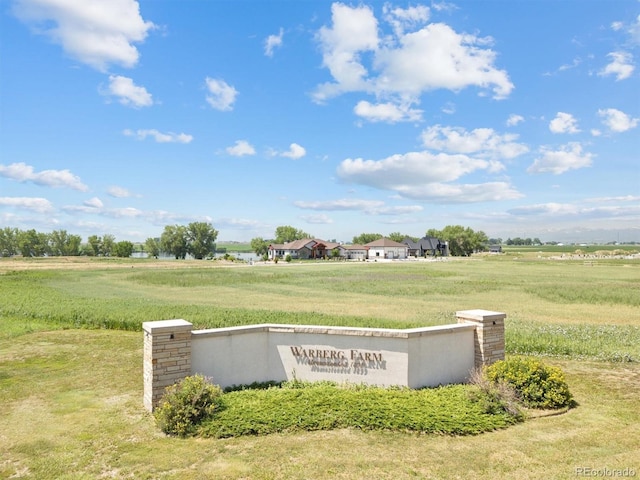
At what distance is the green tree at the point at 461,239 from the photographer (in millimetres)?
158500

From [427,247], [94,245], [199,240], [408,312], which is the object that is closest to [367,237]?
[427,247]

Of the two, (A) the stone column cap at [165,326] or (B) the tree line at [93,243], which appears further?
(B) the tree line at [93,243]

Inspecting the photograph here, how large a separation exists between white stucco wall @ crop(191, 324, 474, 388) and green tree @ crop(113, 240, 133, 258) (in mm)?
154204

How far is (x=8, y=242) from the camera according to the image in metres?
139

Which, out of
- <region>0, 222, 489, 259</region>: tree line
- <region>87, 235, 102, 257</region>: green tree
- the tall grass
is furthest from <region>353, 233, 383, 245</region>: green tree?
the tall grass

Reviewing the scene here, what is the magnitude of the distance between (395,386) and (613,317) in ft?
66.7

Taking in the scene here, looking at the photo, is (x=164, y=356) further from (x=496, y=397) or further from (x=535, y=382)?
(x=535, y=382)

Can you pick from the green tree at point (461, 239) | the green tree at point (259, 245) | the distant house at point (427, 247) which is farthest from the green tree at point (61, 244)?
the green tree at point (461, 239)

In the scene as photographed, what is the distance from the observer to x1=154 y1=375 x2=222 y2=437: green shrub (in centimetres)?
754

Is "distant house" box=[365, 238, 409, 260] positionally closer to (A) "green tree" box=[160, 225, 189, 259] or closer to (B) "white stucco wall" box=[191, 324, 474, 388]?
(A) "green tree" box=[160, 225, 189, 259]

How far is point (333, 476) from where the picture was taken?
594 centimetres

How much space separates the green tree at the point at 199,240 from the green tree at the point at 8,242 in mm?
60904

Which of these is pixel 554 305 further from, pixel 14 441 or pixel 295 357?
pixel 14 441

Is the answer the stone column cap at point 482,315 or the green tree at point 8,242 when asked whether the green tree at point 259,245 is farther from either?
the stone column cap at point 482,315
